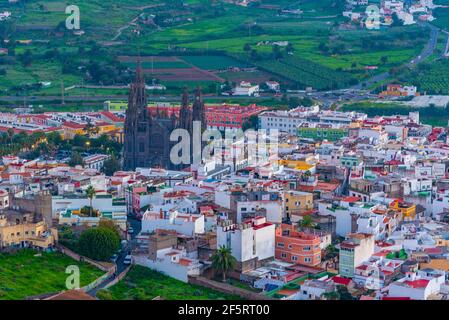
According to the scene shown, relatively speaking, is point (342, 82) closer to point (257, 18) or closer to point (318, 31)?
point (318, 31)

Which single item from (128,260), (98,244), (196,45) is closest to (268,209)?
(128,260)

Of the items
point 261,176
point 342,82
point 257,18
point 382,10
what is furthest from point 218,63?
point 261,176

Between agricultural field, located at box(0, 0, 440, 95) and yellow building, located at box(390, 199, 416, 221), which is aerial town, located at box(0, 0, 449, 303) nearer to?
yellow building, located at box(390, 199, 416, 221)

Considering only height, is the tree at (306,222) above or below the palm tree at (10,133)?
above

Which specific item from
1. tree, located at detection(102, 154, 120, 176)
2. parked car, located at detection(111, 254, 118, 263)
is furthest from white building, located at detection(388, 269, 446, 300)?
tree, located at detection(102, 154, 120, 176)

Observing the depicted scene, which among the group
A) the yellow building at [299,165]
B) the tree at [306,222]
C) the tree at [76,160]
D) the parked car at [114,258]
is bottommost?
the tree at [76,160]

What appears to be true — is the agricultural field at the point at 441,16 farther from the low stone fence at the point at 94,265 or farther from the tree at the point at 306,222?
the low stone fence at the point at 94,265

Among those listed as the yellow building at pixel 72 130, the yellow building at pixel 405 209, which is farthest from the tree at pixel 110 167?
the yellow building at pixel 405 209
